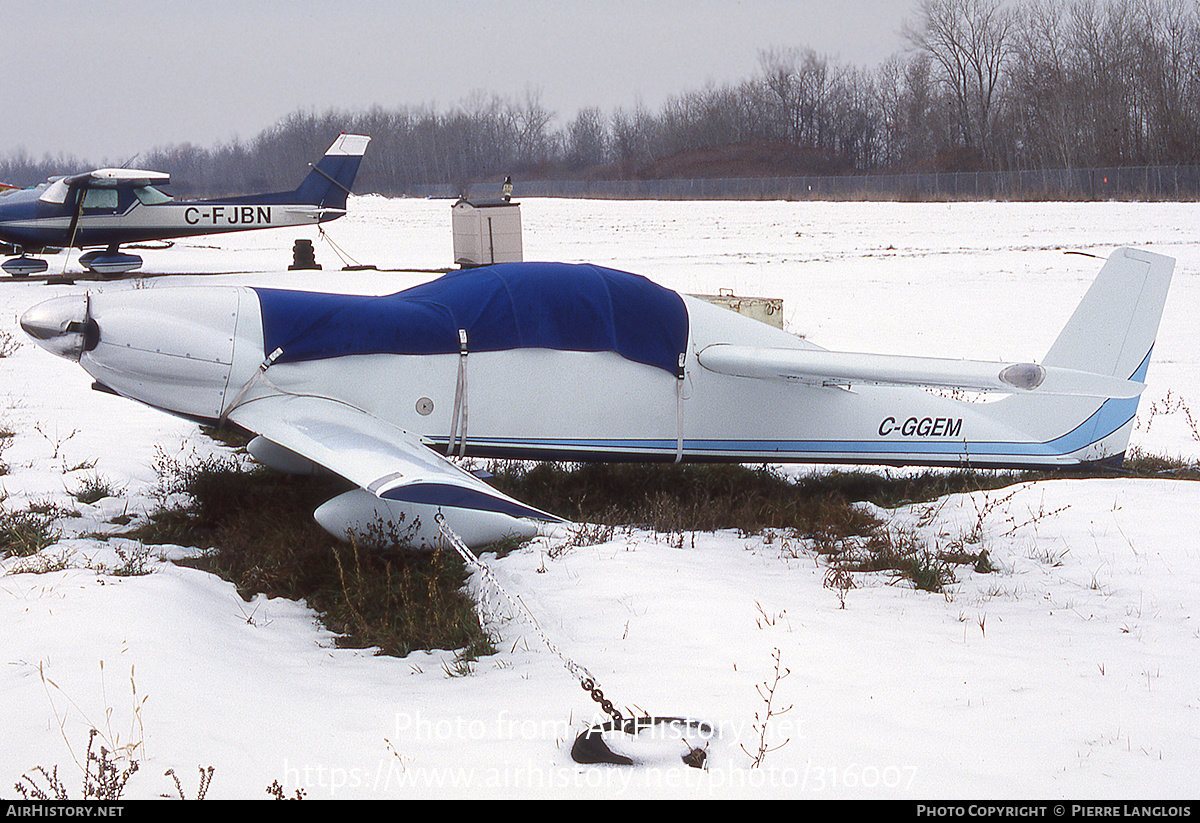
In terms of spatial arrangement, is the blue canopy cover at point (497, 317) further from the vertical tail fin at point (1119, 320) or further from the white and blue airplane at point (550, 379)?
the vertical tail fin at point (1119, 320)

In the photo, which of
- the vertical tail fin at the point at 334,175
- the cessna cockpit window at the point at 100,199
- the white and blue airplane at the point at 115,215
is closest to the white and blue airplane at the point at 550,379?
the white and blue airplane at the point at 115,215

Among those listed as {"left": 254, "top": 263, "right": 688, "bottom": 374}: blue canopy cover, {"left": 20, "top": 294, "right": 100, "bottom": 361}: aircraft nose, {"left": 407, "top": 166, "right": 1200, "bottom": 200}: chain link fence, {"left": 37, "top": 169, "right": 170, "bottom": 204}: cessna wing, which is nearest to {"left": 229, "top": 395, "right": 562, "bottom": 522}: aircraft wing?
{"left": 254, "top": 263, "right": 688, "bottom": 374}: blue canopy cover

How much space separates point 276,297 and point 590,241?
30281 mm

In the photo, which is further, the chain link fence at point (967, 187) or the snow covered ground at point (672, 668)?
the chain link fence at point (967, 187)

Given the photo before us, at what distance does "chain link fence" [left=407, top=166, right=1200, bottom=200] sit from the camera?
5600 centimetres

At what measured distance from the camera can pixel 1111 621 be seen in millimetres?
4961

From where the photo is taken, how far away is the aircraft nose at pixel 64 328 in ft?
19.6

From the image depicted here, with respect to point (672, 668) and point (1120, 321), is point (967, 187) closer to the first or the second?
point (1120, 321)

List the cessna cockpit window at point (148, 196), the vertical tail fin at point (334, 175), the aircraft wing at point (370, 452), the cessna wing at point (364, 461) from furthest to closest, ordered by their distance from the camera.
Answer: the vertical tail fin at point (334, 175)
the cessna cockpit window at point (148, 196)
the cessna wing at point (364, 461)
the aircraft wing at point (370, 452)

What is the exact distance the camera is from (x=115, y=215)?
23.7 metres

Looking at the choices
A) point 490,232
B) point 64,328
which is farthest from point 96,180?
point 64,328

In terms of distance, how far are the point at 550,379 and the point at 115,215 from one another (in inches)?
842

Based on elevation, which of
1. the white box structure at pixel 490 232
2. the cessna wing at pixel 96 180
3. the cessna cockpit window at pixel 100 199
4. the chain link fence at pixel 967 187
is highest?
the chain link fence at pixel 967 187

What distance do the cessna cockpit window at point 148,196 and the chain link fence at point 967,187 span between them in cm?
4647
